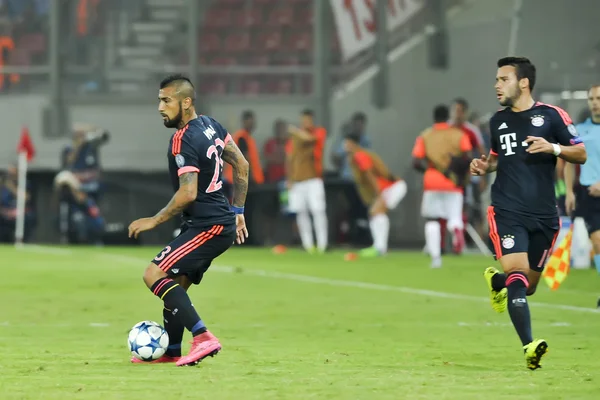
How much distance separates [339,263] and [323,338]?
35.6 ft

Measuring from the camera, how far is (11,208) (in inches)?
1080

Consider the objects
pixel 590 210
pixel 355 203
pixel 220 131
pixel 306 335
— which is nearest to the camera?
pixel 220 131

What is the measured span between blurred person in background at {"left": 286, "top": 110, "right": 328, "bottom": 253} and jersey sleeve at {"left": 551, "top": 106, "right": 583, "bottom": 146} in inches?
590

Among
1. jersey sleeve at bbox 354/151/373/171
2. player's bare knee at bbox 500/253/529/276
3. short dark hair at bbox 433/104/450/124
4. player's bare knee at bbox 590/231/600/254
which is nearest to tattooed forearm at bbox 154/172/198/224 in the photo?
player's bare knee at bbox 500/253/529/276

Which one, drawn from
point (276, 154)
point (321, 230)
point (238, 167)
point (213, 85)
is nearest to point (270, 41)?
point (213, 85)

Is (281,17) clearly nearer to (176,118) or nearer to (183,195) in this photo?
(176,118)

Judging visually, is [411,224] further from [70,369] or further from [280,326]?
[70,369]

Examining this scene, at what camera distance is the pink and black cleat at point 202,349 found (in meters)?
9.02

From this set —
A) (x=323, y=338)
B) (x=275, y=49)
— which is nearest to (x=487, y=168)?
(x=323, y=338)

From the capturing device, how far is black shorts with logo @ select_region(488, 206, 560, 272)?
9.55 metres

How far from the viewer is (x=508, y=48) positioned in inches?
1078

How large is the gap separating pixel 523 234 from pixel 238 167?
1899mm

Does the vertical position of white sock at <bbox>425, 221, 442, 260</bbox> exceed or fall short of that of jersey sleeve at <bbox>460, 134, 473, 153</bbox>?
it falls short

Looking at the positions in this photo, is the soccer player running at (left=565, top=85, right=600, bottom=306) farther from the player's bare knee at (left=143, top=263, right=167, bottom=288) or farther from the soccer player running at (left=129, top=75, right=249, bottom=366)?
the player's bare knee at (left=143, top=263, right=167, bottom=288)
